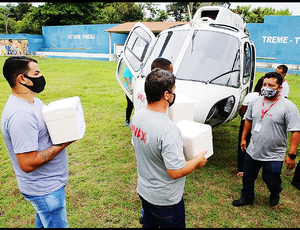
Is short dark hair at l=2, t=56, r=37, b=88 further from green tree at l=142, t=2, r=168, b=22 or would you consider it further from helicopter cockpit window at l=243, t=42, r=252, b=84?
green tree at l=142, t=2, r=168, b=22

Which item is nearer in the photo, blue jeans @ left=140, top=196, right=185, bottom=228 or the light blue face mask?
blue jeans @ left=140, top=196, right=185, bottom=228

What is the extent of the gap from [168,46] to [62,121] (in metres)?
3.10

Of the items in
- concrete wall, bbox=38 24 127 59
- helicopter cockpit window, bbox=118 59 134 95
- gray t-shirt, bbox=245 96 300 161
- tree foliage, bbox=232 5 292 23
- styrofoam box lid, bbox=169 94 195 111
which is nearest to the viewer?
styrofoam box lid, bbox=169 94 195 111

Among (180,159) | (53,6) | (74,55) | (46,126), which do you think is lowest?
(74,55)

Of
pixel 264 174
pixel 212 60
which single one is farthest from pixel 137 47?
pixel 264 174

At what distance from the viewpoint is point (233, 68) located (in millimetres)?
3992

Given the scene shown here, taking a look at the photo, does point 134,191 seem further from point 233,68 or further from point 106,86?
point 106,86

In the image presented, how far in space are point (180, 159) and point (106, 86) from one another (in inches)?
409

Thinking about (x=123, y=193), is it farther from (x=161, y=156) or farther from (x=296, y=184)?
(x=296, y=184)

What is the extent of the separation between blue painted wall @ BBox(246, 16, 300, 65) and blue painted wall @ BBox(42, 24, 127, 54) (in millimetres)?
14701

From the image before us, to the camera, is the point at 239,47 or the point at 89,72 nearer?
the point at 239,47

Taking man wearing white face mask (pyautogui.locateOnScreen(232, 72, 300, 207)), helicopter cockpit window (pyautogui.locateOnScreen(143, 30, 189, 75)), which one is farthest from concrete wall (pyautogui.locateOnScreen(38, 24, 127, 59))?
man wearing white face mask (pyautogui.locateOnScreen(232, 72, 300, 207))

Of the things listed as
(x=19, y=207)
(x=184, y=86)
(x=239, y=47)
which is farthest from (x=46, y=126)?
(x=239, y=47)

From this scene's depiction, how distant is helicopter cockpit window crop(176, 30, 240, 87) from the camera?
3.85m
